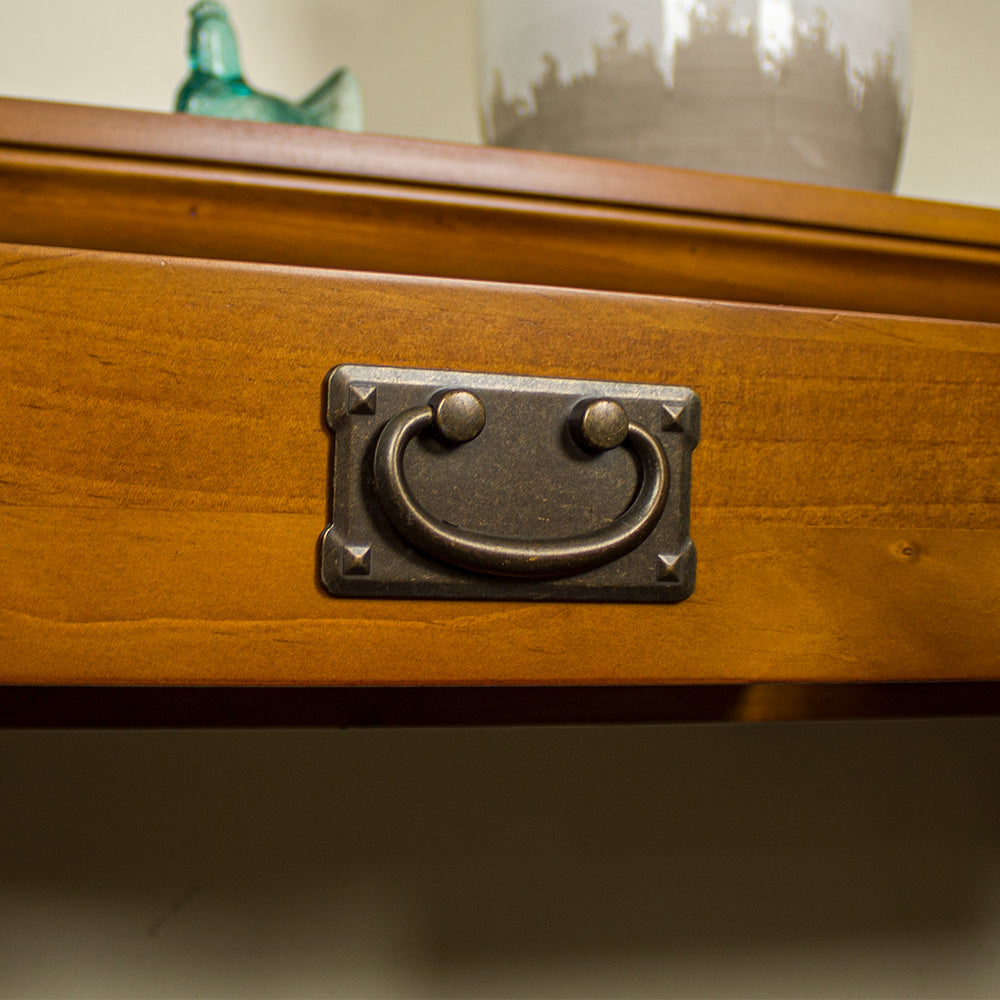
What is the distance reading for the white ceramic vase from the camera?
398mm

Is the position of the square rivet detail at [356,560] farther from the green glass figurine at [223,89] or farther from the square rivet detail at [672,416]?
the green glass figurine at [223,89]

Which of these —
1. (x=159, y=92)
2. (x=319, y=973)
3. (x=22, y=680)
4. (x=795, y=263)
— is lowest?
(x=319, y=973)

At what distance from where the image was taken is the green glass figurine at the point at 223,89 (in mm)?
491

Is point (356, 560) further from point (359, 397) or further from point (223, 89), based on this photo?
point (223, 89)

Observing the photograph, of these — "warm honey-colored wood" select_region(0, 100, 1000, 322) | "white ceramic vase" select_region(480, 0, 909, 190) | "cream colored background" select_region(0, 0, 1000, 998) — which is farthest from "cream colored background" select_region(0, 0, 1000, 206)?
"warm honey-colored wood" select_region(0, 100, 1000, 322)

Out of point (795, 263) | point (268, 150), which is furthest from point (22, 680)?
point (795, 263)

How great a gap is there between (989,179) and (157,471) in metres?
0.92

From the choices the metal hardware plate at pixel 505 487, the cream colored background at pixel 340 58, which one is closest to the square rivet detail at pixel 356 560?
the metal hardware plate at pixel 505 487

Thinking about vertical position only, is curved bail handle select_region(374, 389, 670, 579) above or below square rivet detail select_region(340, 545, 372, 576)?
above

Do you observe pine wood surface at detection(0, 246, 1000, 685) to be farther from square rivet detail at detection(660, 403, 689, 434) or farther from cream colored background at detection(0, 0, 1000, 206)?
cream colored background at detection(0, 0, 1000, 206)

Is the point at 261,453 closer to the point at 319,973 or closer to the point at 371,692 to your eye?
the point at 371,692

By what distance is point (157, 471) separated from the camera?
255 millimetres

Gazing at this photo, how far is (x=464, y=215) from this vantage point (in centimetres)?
28

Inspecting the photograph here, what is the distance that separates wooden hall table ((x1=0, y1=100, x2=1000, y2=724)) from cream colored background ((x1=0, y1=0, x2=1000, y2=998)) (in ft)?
1.45
